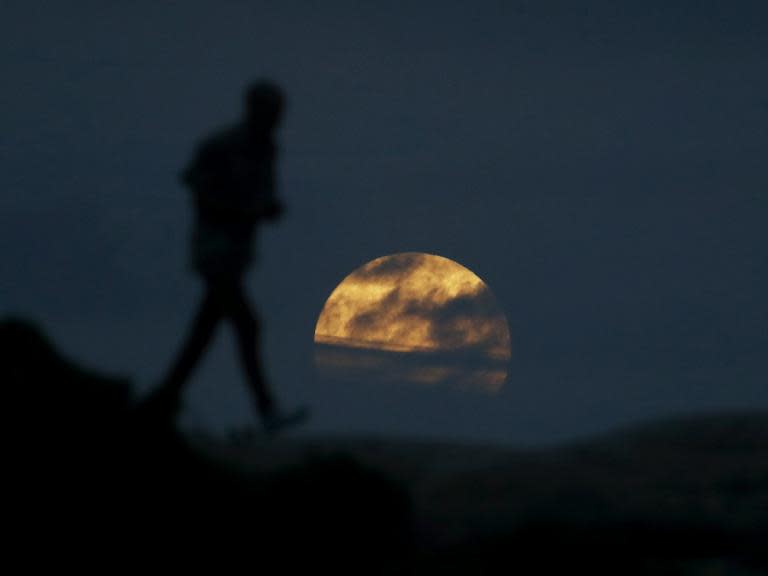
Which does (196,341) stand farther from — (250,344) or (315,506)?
(315,506)

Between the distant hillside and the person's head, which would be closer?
the distant hillside

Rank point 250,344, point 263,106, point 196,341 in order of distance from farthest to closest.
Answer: point 250,344 → point 196,341 → point 263,106

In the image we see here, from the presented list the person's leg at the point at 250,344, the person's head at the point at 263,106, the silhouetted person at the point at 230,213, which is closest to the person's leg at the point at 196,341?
the silhouetted person at the point at 230,213

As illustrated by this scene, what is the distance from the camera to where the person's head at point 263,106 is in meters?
9.05

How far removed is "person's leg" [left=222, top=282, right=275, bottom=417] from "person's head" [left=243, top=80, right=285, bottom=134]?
1.17 metres

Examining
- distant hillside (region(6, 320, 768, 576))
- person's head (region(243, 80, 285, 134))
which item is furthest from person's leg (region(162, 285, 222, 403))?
person's head (region(243, 80, 285, 134))

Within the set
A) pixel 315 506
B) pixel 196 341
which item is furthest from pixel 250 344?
pixel 315 506

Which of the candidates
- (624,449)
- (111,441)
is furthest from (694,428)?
(111,441)

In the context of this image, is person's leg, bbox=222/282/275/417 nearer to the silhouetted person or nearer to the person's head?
the silhouetted person

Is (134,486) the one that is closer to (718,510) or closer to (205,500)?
(205,500)

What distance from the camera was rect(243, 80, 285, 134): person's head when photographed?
29.7 feet

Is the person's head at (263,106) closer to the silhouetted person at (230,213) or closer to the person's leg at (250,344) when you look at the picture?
the silhouetted person at (230,213)

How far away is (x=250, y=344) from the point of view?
955 centimetres

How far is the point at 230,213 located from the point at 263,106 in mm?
810
